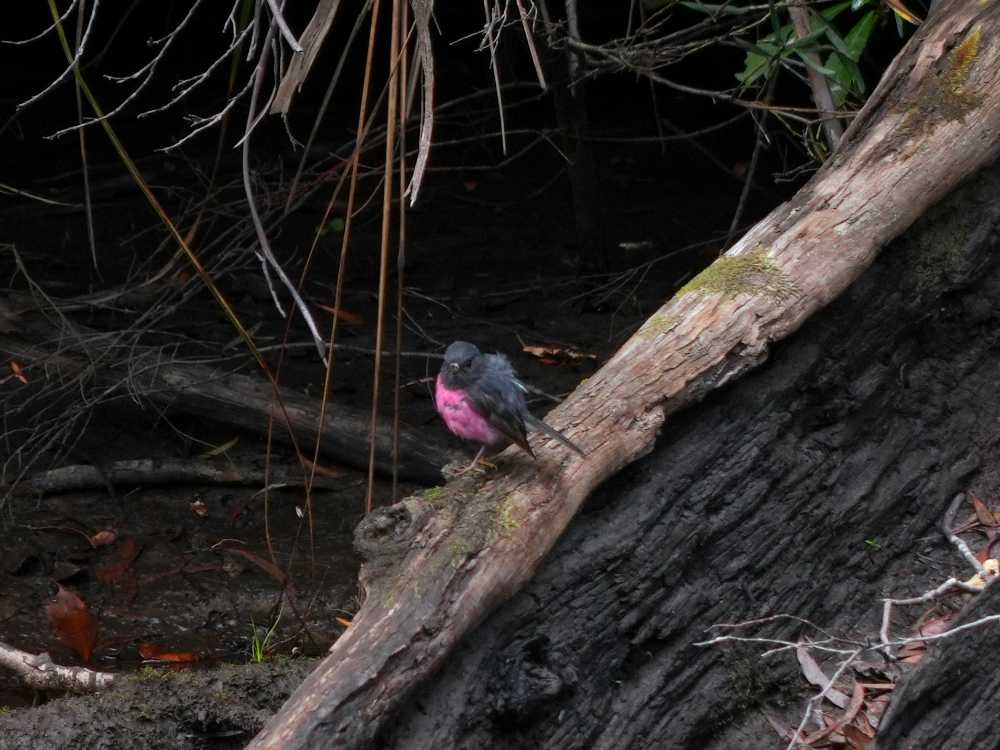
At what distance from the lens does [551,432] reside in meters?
2.79

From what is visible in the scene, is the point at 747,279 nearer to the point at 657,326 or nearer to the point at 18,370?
the point at 657,326

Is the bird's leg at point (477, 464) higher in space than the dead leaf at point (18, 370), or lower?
lower

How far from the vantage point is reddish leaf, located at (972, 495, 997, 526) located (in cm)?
331

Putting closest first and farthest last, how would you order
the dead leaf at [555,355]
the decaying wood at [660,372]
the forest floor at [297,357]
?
the decaying wood at [660,372] < the forest floor at [297,357] < the dead leaf at [555,355]

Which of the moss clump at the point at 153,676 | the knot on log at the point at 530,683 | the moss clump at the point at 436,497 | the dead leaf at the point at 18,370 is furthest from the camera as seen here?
the dead leaf at the point at 18,370

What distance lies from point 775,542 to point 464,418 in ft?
2.75

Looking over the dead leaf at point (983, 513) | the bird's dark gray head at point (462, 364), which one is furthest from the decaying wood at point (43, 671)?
the dead leaf at point (983, 513)

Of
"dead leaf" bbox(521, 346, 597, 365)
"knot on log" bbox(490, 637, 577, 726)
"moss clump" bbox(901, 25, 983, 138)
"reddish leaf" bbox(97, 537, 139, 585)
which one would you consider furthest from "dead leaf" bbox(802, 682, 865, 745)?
"dead leaf" bbox(521, 346, 597, 365)

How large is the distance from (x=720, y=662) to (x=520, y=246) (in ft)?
12.2

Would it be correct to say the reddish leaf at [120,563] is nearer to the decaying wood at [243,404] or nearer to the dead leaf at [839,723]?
the decaying wood at [243,404]

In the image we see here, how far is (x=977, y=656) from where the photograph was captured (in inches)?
112

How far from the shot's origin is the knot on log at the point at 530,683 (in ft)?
8.39

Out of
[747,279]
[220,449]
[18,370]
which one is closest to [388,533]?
[747,279]

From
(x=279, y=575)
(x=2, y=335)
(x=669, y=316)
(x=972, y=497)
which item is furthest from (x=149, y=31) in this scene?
(x=972, y=497)
